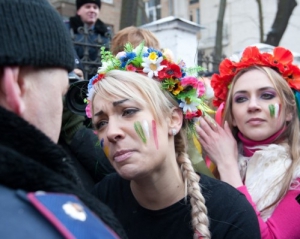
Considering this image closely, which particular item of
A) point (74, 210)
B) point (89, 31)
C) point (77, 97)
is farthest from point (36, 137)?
point (89, 31)

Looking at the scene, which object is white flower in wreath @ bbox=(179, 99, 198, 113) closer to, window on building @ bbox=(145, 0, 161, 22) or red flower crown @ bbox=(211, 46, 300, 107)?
red flower crown @ bbox=(211, 46, 300, 107)

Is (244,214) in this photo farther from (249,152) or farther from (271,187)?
(249,152)

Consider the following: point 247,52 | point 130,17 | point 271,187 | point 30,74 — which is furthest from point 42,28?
point 130,17

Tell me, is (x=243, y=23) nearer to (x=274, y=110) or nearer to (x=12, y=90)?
(x=274, y=110)

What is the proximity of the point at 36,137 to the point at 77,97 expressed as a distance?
57.7 inches

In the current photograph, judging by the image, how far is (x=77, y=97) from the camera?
2.44 metres

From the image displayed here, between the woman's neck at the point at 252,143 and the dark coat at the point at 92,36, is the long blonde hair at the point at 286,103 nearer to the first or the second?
the woman's neck at the point at 252,143

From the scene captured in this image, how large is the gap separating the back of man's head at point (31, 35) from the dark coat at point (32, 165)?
14 cm

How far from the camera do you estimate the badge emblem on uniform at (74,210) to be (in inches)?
35.4

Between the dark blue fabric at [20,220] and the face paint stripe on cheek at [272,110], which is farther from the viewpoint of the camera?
the face paint stripe on cheek at [272,110]

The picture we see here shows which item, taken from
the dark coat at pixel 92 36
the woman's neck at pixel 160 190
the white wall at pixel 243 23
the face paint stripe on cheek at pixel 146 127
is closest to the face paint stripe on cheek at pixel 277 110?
the woman's neck at pixel 160 190

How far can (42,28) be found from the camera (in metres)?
1.06

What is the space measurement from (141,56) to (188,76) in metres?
0.26

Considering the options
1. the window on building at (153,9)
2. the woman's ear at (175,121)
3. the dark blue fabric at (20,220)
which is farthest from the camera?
the window on building at (153,9)
